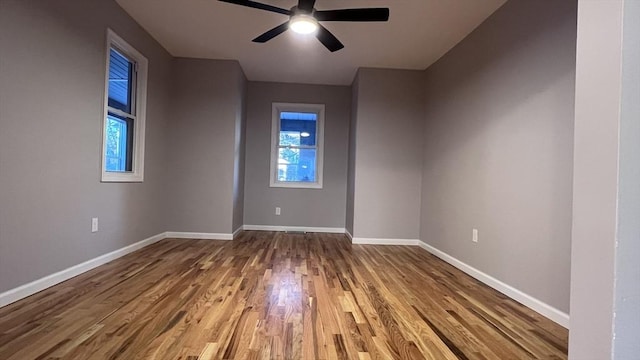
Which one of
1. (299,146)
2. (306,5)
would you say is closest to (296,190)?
(299,146)

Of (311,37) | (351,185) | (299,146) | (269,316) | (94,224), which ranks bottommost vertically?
(269,316)

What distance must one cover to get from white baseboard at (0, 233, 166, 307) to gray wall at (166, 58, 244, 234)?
916 mm

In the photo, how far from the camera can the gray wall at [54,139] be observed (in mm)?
1868

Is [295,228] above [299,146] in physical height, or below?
below

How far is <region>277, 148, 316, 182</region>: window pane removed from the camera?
17.6 feet

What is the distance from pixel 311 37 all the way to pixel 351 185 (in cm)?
208

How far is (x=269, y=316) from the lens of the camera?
1.85 m

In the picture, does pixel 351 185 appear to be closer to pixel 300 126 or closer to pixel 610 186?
pixel 300 126

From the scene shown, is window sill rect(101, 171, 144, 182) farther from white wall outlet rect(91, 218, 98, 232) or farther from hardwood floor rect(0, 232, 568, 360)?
hardwood floor rect(0, 232, 568, 360)

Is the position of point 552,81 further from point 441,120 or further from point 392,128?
point 392,128

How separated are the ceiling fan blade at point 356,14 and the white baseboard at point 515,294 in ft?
7.35

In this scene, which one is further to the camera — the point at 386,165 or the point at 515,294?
the point at 386,165

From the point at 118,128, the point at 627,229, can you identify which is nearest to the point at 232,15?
the point at 118,128

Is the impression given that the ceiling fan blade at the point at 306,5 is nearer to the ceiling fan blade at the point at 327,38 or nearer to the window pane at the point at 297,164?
the ceiling fan blade at the point at 327,38
